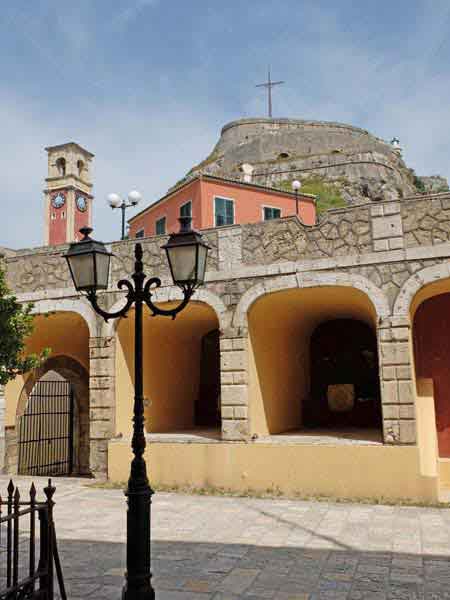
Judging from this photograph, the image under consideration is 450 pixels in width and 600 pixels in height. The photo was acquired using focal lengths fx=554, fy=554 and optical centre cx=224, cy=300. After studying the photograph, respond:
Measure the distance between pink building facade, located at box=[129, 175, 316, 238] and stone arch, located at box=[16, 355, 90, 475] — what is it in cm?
769

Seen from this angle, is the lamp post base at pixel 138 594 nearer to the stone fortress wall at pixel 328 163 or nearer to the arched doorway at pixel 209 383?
the arched doorway at pixel 209 383

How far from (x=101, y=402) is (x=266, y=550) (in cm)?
557

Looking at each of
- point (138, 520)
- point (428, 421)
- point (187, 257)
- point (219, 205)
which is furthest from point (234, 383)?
point (219, 205)

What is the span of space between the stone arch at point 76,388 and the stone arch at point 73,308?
2.61 meters

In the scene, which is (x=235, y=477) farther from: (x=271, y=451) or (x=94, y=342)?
(x=94, y=342)

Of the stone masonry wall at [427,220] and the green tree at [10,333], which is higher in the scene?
the stone masonry wall at [427,220]

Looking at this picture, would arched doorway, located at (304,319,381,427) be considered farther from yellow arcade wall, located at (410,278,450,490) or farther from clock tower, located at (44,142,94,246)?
clock tower, located at (44,142,94,246)

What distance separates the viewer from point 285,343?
11.8m

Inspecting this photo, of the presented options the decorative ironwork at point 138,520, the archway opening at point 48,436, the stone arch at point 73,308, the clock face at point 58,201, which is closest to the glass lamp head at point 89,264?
the decorative ironwork at point 138,520

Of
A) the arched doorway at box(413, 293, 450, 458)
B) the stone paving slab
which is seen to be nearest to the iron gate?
the stone paving slab

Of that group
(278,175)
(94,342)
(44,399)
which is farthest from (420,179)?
(94,342)

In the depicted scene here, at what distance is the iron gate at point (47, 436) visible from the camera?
16.3 metres

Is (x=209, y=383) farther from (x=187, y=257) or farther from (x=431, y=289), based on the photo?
(x=187, y=257)

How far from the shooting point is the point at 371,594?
15.5 feet
